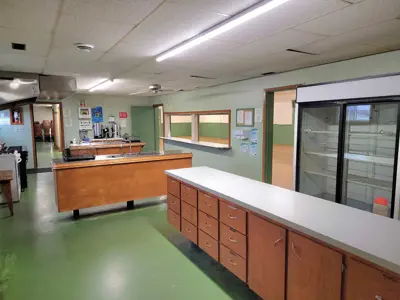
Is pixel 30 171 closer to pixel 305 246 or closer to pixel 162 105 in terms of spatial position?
pixel 162 105

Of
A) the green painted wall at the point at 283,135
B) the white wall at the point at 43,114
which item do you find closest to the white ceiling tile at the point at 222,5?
the green painted wall at the point at 283,135

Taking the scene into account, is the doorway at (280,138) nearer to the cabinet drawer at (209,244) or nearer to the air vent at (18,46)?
the cabinet drawer at (209,244)

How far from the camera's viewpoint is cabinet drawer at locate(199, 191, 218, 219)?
102 inches

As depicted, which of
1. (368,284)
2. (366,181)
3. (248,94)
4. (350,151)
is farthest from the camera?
(248,94)

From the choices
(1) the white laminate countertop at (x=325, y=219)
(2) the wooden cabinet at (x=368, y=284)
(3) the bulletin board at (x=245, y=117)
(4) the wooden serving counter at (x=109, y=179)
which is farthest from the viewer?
(3) the bulletin board at (x=245, y=117)

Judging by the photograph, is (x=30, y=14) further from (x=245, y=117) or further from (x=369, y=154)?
(x=245, y=117)

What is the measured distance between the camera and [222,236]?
8.25 feet

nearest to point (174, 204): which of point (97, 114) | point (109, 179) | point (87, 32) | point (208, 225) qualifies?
point (208, 225)

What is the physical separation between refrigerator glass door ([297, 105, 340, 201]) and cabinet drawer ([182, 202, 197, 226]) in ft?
5.10

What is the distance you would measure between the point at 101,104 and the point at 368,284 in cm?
842

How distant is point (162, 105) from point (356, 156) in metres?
6.51

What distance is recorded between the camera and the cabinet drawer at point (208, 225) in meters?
2.61

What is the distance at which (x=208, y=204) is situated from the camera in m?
2.69

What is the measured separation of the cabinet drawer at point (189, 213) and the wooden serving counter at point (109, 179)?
156 cm
